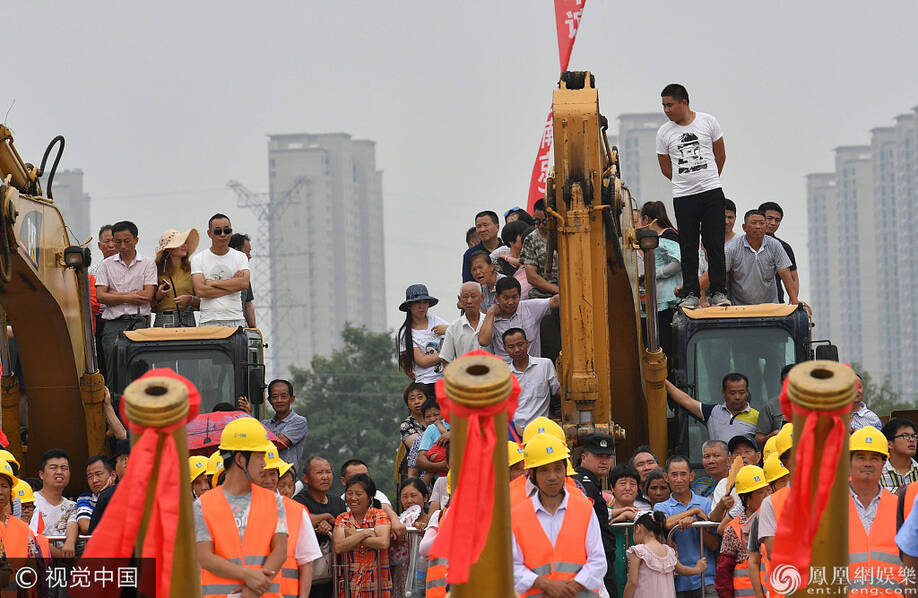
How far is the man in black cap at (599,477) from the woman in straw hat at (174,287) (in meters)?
4.92

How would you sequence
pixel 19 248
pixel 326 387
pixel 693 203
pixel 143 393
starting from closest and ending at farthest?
pixel 143 393 → pixel 19 248 → pixel 693 203 → pixel 326 387

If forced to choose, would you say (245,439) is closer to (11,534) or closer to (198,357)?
(11,534)

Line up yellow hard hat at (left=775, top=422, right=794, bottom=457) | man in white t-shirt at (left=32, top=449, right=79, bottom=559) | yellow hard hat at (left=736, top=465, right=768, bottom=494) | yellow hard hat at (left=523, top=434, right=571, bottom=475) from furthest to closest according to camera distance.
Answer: man in white t-shirt at (left=32, top=449, right=79, bottom=559) → yellow hard hat at (left=736, top=465, right=768, bottom=494) → yellow hard hat at (left=775, top=422, right=794, bottom=457) → yellow hard hat at (left=523, top=434, right=571, bottom=475)

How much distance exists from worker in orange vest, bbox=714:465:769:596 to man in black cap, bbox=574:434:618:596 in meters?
0.75

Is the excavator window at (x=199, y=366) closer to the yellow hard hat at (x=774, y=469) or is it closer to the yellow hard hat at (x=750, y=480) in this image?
the yellow hard hat at (x=750, y=480)

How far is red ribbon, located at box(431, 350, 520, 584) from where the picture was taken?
6.84 meters

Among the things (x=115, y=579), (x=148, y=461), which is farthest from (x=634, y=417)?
(x=148, y=461)

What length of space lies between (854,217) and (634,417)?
10782 centimetres

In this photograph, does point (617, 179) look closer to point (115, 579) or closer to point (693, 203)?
point (693, 203)

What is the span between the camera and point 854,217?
11912 centimetres

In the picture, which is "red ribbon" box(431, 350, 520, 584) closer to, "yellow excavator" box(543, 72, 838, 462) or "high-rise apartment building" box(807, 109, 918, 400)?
"yellow excavator" box(543, 72, 838, 462)

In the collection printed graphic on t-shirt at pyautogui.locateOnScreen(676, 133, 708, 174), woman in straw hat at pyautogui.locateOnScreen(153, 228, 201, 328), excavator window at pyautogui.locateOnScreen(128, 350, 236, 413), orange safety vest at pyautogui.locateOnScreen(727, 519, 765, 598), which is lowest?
orange safety vest at pyautogui.locateOnScreen(727, 519, 765, 598)

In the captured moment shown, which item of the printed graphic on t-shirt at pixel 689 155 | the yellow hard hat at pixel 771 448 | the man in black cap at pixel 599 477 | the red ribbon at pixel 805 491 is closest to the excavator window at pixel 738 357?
the printed graphic on t-shirt at pixel 689 155

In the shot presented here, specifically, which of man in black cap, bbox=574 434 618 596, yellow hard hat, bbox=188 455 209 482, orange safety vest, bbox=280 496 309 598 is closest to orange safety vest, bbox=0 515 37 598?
Answer: yellow hard hat, bbox=188 455 209 482
